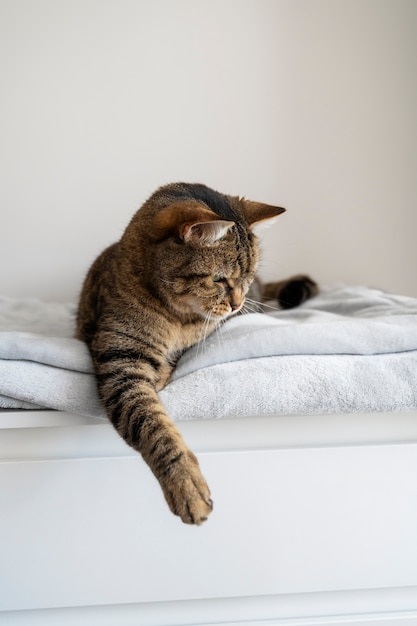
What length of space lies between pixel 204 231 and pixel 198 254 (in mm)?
46

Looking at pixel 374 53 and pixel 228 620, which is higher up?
pixel 374 53

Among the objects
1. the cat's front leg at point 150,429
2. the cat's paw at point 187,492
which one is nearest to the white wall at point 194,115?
the cat's front leg at point 150,429

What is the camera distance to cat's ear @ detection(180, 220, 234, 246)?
0.94m

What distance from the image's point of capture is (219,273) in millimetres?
1023

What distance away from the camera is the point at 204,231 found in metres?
0.97

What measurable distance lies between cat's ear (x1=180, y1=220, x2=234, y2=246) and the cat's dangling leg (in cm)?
73

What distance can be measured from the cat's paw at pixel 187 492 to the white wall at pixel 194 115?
1229mm

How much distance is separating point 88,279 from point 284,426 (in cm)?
65

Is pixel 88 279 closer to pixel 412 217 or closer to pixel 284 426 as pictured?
pixel 284 426

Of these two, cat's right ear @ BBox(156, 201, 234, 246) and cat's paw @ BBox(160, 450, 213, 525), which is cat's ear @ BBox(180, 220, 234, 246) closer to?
cat's right ear @ BBox(156, 201, 234, 246)

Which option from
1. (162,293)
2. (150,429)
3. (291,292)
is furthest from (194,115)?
(150,429)

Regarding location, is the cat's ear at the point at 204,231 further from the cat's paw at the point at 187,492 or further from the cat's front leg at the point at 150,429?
the cat's paw at the point at 187,492

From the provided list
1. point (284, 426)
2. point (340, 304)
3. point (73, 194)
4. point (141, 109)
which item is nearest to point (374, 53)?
point (141, 109)

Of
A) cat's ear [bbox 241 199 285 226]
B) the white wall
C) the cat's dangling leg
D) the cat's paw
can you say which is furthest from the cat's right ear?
the white wall
